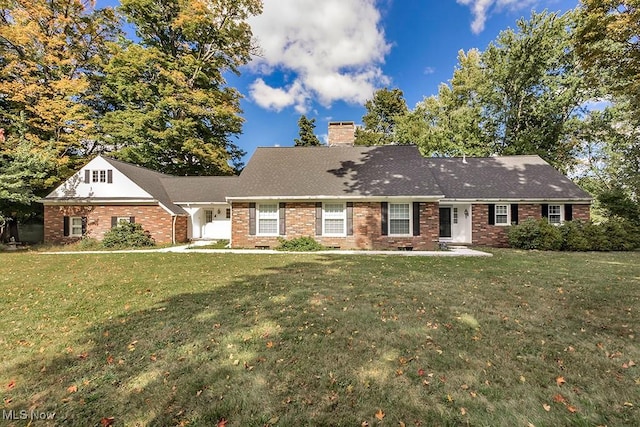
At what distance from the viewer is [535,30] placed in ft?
73.2

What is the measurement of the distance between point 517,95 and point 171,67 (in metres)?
27.2

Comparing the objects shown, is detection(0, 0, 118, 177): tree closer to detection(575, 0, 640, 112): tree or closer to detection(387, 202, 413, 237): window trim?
detection(387, 202, 413, 237): window trim

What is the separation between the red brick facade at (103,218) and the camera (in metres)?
16.6

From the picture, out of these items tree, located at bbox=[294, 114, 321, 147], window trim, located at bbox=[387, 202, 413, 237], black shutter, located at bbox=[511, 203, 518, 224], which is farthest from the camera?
tree, located at bbox=[294, 114, 321, 147]

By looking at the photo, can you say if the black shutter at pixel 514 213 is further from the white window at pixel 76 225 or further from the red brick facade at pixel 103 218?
the white window at pixel 76 225

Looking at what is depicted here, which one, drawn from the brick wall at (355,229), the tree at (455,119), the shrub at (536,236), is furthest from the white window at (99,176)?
the tree at (455,119)

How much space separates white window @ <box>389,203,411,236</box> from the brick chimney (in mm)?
6731

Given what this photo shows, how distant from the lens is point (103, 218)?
1667 cm

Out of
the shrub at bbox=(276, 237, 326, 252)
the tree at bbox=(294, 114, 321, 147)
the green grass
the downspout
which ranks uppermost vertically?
the tree at bbox=(294, 114, 321, 147)

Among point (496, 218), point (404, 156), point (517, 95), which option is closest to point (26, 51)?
point (404, 156)

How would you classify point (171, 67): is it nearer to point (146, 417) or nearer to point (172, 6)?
point (172, 6)

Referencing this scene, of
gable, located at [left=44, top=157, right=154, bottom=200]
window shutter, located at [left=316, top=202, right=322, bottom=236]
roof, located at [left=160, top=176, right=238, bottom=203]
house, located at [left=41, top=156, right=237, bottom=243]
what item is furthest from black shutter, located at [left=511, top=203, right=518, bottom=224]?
gable, located at [left=44, top=157, right=154, bottom=200]

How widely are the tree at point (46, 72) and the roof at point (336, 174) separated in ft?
40.1

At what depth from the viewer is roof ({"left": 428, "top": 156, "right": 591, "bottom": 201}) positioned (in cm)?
1583
